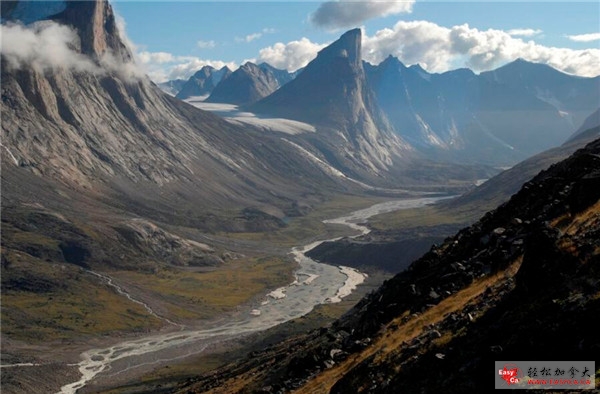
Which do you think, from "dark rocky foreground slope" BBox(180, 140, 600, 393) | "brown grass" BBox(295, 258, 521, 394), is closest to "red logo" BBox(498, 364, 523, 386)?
"dark rocky foreground slope" BBox(180, 140, 600, 393)

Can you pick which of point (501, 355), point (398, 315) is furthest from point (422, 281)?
point (501, 355)

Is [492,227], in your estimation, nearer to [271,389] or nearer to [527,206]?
[527,206]

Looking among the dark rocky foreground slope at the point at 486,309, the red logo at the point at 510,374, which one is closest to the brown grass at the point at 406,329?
the dark rocky foreground slope at the point at 486,309

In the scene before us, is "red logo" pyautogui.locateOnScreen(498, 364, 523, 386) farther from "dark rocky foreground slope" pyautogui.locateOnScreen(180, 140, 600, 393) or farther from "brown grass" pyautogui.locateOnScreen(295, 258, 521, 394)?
"brown grass" pyautogui.locateOnScreen(295, 258, 521, 394)

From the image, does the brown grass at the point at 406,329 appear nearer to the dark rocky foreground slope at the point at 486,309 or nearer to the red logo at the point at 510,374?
the dark rocky foreground slope at the point at 486,309

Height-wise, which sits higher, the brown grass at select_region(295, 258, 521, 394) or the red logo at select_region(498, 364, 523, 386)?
the red logo at select_region(498, 364, 523, 386)

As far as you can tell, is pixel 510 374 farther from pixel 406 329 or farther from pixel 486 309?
pixel 406 329
